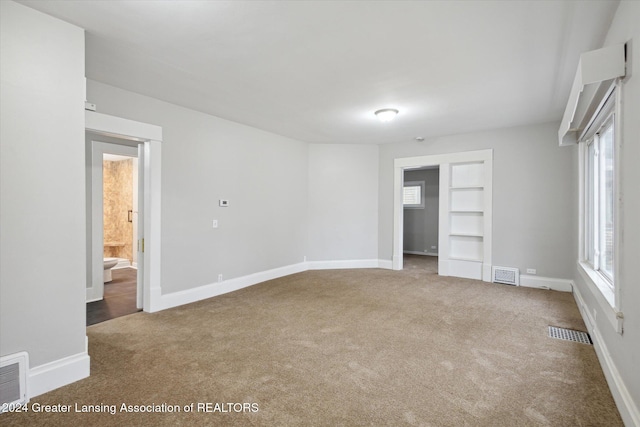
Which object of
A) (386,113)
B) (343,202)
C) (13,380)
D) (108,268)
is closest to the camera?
(13,380)

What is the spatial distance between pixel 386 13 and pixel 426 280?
4.50 meters

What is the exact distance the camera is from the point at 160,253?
4.01 m

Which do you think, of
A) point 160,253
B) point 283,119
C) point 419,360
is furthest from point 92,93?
point 419,360

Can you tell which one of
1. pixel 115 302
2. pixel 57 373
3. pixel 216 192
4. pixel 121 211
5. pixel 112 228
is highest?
pixel 216 192

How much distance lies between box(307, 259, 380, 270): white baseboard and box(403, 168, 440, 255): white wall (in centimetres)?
300

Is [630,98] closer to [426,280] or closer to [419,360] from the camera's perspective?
[419,360]

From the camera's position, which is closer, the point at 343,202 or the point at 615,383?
the point at 615,383

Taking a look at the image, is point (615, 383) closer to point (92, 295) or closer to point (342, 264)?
point (342, 264)

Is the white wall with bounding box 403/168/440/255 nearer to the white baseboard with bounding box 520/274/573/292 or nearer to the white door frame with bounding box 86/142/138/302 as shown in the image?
the white baseboard with bounding box 520/274/573/292

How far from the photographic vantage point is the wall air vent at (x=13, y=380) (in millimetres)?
2016

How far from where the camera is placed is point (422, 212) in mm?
9336

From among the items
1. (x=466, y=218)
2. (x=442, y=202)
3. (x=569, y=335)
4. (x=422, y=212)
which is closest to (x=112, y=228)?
(x=442, y=202)

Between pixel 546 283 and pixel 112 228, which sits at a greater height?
pixel 112 228

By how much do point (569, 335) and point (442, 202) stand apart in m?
3.21
